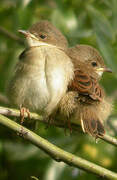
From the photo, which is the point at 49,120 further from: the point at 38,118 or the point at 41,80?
the point at 41,80

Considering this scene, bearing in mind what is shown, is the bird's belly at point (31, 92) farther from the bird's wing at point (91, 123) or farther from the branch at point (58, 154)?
the branch at point (58, 154)

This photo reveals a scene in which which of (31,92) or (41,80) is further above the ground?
(41,80)

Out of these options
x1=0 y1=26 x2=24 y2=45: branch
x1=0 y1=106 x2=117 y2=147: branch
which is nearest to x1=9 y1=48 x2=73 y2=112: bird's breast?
x1=0 y1=106 x2=117 y2=147: branch

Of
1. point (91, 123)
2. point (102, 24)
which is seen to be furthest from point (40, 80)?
point (102, 24)

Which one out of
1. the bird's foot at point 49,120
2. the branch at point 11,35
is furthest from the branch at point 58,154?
the branch at point 11,35

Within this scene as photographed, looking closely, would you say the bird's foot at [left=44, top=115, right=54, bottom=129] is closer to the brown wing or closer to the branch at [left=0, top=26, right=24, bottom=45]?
the brown wing
